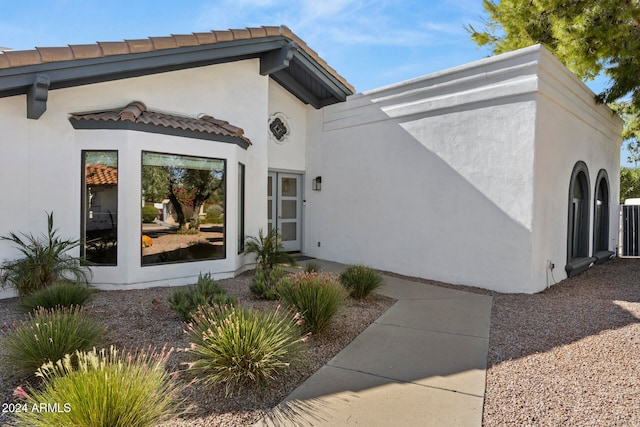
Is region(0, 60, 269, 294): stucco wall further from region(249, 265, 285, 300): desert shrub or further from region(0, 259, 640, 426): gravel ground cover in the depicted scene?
region(249, 265, 285, 300): desert shrub

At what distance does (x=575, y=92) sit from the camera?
8844 millimetres

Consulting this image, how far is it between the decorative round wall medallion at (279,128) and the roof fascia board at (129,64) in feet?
6.56

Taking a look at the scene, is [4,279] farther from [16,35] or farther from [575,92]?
[575,92]

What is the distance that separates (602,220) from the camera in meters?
12.0

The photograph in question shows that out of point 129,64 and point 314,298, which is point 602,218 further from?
point 129,64

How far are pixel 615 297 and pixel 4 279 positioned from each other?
35.8ft

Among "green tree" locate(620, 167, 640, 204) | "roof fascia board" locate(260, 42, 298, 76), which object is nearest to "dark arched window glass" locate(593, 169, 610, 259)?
"roof fascia board" locate(260, 42, 298, 76)

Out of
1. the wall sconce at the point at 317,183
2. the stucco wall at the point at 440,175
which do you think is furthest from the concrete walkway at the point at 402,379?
the wall sconce at the point at 317,183

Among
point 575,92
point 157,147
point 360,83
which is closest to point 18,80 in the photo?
point 157,147

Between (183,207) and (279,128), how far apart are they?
4406 millimetres

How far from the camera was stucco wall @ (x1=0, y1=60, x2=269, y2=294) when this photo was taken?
6.80 metres

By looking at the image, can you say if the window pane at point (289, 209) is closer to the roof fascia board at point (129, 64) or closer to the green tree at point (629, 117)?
the roof fascia board at point (129, 64)

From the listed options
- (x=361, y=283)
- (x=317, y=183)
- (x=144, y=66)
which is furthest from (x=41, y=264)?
(x=317, y=183)

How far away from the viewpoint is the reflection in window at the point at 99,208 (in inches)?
288
